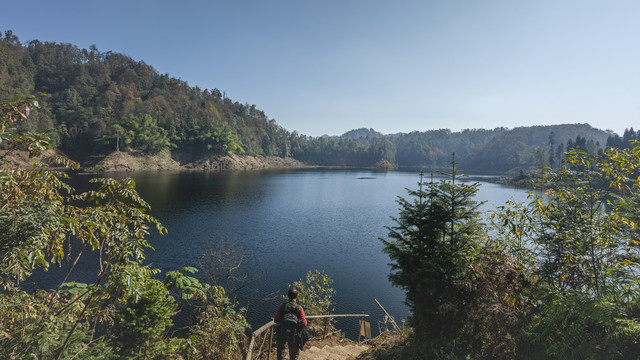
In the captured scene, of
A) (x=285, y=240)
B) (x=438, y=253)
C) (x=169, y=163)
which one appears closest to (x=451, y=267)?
(x=438, y=253)

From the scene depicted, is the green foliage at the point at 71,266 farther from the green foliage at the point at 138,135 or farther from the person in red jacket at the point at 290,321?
the green foliage at the point at 138,135

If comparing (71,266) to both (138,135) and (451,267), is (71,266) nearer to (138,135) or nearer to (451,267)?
(451,267)

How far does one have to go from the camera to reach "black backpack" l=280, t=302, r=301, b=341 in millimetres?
6742

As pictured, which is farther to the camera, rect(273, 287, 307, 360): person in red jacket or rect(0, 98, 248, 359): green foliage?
rect(273, 287, 307, 360): person in red jacket

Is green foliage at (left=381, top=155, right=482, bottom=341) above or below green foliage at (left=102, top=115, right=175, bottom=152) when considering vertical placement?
below

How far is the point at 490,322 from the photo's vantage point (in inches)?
248

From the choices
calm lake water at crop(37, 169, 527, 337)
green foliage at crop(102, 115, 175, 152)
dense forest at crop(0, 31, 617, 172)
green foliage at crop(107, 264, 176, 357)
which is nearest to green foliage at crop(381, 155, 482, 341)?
green foliage at crop(107, 264, 176, 357)

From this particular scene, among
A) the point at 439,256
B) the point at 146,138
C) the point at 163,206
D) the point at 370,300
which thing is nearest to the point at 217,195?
the point at 163,206

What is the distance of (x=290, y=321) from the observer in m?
6.71

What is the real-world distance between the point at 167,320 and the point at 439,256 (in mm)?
8002

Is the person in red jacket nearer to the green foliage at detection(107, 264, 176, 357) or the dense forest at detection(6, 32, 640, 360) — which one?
the dense forest at detection(6, 32, 640, 360)

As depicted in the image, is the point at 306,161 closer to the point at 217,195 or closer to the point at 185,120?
the point at 185,120

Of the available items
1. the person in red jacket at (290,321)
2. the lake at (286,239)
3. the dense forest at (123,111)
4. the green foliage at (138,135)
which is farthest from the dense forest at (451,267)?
the green foliage at (138,135)

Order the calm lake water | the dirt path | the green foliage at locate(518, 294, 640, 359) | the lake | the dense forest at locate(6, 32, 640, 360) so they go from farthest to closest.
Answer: the lake < the calm lake water < the dirt path < the dense forest at locate(6, 32, 640, 360) < the green foliage at locate(518, 294, 640, 359)
